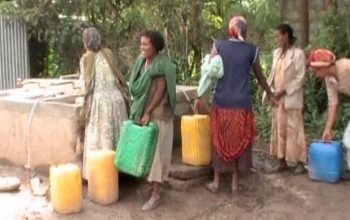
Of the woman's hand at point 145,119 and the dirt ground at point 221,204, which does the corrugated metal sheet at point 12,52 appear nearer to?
the dirt ground at point 221,204

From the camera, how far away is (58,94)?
276 inches

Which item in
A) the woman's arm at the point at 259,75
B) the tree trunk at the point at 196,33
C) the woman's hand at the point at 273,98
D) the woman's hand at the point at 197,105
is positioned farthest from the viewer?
the tree trunk at the point at 196,33

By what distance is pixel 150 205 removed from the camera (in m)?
5.81

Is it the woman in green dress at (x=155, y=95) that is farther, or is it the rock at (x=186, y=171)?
the rock at (x=186, y=171)

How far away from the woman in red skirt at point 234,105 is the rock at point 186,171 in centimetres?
25

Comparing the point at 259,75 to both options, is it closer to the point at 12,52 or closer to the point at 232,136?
the point at 232,136

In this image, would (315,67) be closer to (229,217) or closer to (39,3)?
(229,217)

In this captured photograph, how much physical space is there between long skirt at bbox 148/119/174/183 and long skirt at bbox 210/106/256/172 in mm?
522


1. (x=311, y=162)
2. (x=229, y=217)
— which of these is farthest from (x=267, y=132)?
(x=229, y=217)

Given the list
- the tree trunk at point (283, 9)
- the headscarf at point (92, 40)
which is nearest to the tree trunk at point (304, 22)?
the tree trunk at point (283, 9)

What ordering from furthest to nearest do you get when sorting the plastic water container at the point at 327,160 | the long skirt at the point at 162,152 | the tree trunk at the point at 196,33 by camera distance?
1. the tree trunk at the point at 196,33
2. the plastic water container at the point at 327,160
3. the long skirt at the point at 162,152

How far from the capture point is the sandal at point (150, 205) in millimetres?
5781

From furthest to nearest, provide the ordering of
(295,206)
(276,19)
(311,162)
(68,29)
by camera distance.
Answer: (68,29)
(276,19)
(311,162)
(295,206)

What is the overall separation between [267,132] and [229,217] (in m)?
3.17
